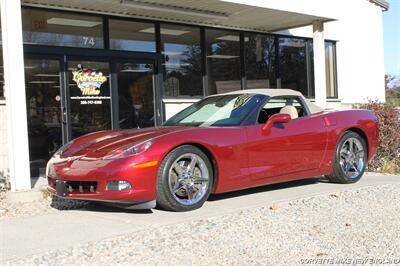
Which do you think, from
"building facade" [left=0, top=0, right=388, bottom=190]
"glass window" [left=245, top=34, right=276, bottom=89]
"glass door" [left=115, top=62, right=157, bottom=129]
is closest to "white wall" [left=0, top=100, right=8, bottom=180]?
"building facade" [left=0, top=0, right=388, bottom=190]

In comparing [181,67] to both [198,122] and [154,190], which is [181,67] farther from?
[154,190]

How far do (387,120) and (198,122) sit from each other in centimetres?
533

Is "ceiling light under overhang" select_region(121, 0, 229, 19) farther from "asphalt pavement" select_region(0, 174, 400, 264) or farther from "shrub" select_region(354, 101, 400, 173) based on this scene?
"asphalt pavement" select_region(0, 174, 400, 264)

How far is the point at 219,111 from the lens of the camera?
23.2 feet

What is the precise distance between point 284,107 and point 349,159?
1387mm

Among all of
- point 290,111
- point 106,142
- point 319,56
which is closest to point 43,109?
point 106,142

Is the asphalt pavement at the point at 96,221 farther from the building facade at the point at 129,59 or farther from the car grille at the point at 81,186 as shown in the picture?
the building facade at the point at 129,59

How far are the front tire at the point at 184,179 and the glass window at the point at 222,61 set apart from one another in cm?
658

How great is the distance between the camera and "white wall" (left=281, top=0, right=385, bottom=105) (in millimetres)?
16031

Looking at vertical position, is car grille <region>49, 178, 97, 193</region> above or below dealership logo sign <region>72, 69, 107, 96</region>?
below

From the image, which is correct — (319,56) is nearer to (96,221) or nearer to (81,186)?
(81,186)

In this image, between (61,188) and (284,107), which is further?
(284,107)

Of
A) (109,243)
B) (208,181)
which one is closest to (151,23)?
(208,181)

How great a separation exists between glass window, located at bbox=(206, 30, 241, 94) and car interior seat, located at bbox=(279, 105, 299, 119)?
17.4 feet
